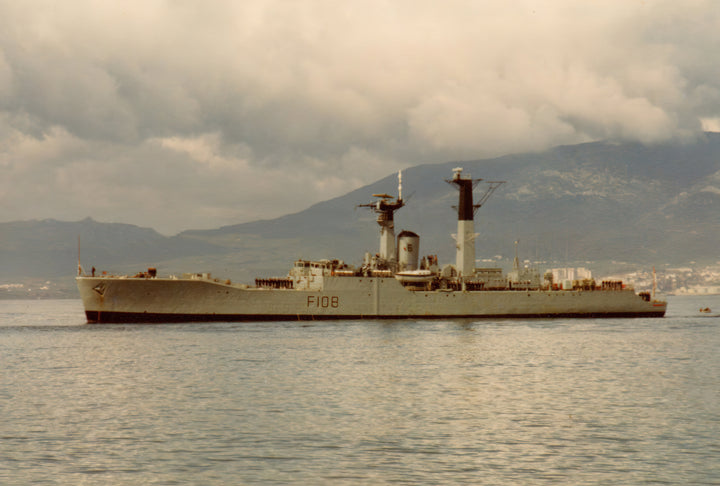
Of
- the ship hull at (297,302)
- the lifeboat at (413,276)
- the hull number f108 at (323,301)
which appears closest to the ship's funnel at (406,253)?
the lifeboat at (413,276)

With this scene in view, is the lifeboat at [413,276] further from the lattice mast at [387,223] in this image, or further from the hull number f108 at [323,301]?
the hull number f108 at [323,301]

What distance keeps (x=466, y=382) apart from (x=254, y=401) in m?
8.99

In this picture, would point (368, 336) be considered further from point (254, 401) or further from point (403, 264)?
point (254, 401)

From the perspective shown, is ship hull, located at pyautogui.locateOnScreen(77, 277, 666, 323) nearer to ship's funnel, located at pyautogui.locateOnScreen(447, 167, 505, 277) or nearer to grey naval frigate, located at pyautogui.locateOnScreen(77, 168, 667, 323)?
grey naval frigate, located at pyautogui.locateOnScreen(77, 168, 667, 323)

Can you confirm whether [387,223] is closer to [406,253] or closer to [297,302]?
[406,253]

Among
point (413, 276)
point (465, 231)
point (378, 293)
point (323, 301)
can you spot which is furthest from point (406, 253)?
point (323, 301)

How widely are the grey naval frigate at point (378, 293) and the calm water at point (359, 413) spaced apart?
12.6 meters

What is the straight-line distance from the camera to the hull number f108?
61.6 m

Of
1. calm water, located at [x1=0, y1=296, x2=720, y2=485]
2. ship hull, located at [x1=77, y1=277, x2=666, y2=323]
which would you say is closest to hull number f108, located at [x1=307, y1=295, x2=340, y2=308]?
ship hull, located at [x1=77, y1=277, x2=666, y2=323]

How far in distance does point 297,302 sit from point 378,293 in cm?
664

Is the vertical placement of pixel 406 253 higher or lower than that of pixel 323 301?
higher

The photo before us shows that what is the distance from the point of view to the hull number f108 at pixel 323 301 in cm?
6162

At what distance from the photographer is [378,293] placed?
6244 cm

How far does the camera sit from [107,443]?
20062mm
